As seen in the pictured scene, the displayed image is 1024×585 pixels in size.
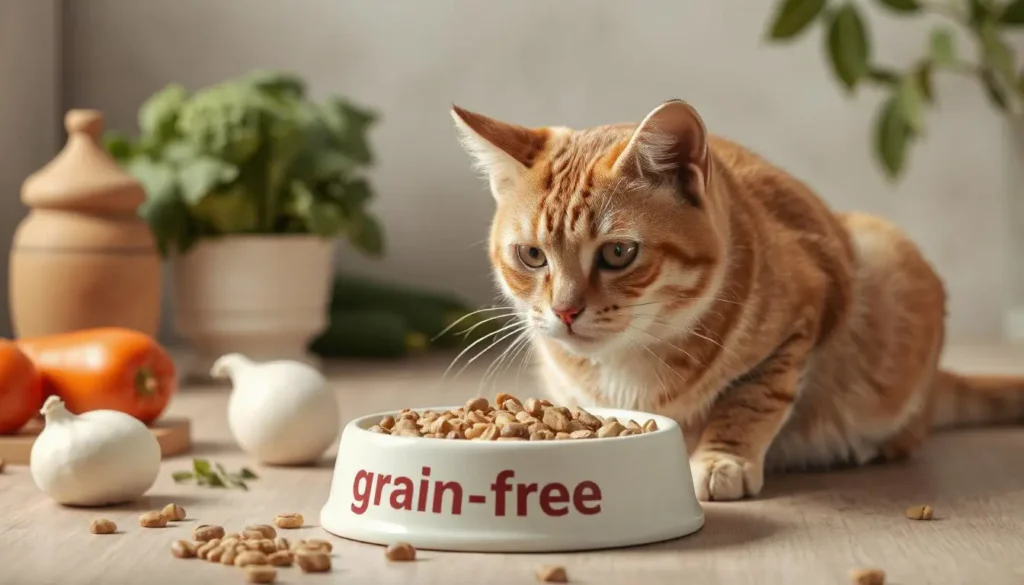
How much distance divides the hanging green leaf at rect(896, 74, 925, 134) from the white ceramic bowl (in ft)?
7.48

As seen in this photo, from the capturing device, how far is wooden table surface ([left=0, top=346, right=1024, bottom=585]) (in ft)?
4.25

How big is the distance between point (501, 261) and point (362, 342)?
198 cm

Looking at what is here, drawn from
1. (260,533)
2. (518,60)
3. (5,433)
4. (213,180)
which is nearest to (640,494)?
(260,533)

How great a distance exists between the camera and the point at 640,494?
1421mm

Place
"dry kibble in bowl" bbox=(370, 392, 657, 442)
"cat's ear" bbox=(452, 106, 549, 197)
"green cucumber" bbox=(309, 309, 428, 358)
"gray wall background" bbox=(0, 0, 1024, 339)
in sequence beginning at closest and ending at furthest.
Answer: "dry kibble in bowl" bbox=(370, 392, 657, 442)
"cat's ear" bbox=(452, 106, 549, 197)
"green cucumber" bbox=(309, 309, 428, 358)
"gray wall background" bbox=(0, 0, 1024, 339)

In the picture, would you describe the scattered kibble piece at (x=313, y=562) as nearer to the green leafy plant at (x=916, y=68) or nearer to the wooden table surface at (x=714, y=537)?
the wooden table surface at (x=714, y=537)

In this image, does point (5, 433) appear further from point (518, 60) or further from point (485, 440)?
point (518, 60)

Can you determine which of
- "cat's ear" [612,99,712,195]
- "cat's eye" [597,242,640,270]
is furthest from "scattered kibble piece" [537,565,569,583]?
"cat's ear" [612,99,712,195]

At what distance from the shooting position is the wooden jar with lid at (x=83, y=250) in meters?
2.79

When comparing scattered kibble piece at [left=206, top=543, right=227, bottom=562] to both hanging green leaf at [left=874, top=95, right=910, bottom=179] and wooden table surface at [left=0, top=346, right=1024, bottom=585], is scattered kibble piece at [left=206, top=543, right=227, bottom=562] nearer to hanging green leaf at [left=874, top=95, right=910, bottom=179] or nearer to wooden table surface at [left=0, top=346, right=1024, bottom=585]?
wooden table surface at [left=0, top=346, right=1024, bottom=585]

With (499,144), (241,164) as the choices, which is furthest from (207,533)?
(241,164)

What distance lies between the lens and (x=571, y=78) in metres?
4.12

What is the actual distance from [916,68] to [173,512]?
2.72 m

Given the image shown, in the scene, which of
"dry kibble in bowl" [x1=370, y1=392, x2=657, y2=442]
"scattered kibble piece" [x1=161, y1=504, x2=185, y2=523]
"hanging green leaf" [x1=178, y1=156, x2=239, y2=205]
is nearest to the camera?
"dry kibble in bowl" [x1=370, y1=392, x2=657, y2=442]
